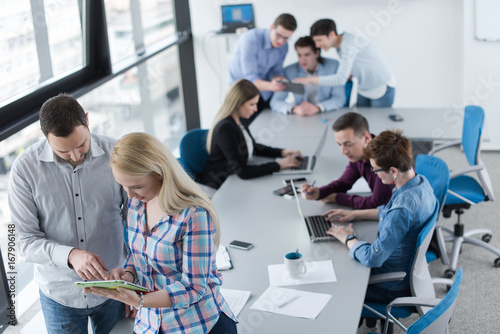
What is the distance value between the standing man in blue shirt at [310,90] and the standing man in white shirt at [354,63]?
0.37 feet

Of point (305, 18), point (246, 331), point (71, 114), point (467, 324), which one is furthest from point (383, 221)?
point (305, 18)

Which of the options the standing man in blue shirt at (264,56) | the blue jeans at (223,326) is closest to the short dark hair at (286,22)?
the standing man in blue shirt at (264,56)

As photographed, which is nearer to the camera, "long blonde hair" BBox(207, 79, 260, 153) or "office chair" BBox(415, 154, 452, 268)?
"office chair" BBox(415, 154, 452, 268)

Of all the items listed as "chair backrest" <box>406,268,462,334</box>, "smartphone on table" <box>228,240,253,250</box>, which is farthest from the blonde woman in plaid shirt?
"smartphone on table" <box>228,240,253,250</box>

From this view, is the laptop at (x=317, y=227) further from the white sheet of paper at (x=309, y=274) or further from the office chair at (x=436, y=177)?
the office chair at (x=436, y=177)

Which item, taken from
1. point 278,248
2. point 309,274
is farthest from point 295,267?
point 278,248

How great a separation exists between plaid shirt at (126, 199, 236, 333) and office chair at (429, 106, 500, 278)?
2605mm

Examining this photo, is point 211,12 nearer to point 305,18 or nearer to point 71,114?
point 305,18

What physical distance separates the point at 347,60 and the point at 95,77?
7.41 feet

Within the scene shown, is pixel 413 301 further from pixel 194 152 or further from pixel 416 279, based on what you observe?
pixel 194 152

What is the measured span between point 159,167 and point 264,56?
12.1 ft

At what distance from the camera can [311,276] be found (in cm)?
269

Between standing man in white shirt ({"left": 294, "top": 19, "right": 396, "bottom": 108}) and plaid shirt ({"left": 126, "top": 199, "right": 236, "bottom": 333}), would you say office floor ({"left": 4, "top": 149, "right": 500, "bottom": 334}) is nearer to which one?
standing man in white shirt ({"left": 294, "top": 19, "right": 396, "bottom": 108})

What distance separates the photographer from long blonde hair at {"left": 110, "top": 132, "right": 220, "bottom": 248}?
75.0 inches
